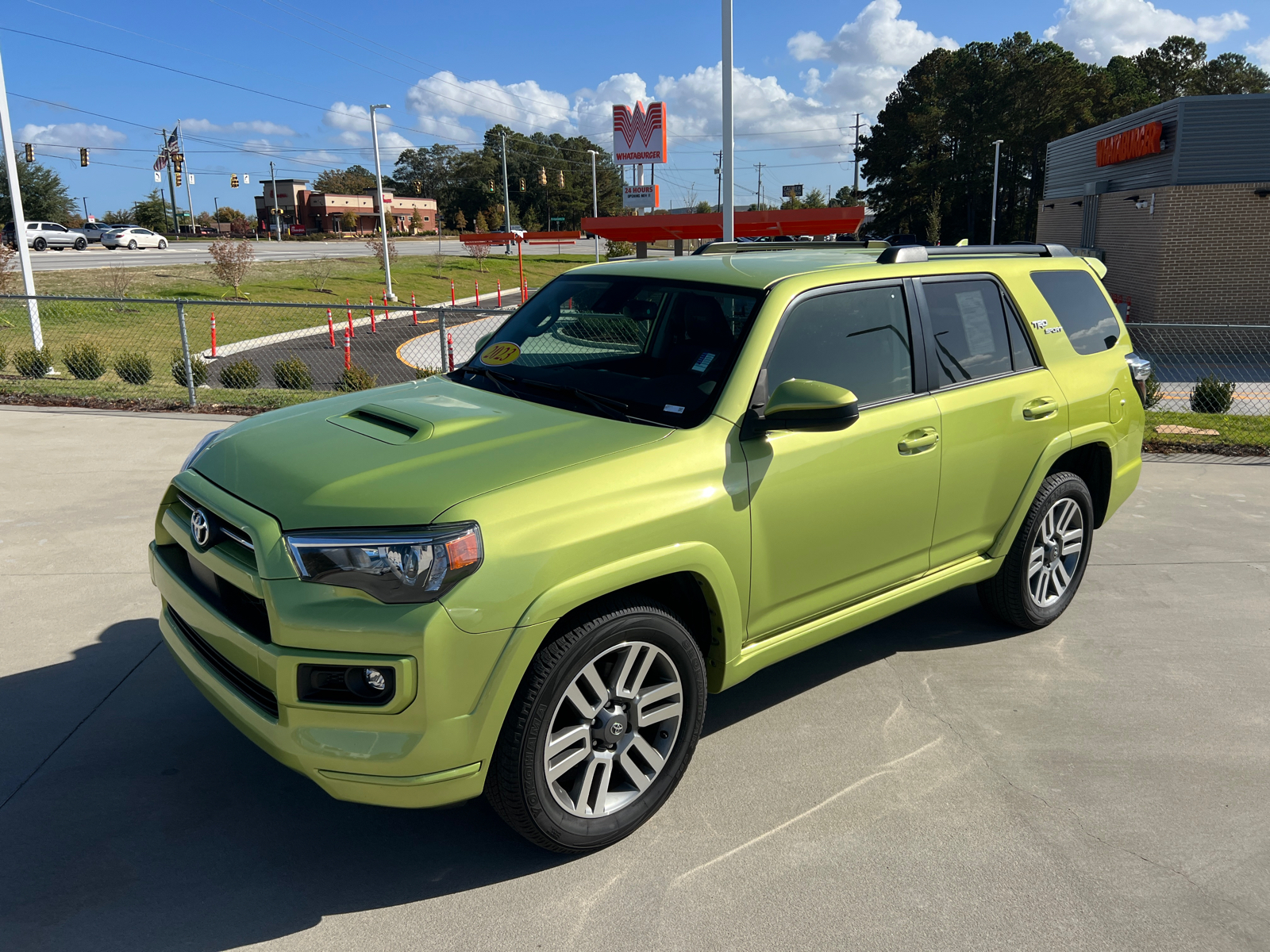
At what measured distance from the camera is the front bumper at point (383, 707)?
8.57ft

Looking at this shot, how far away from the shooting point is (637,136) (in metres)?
23.4

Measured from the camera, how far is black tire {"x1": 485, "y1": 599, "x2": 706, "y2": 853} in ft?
9.30

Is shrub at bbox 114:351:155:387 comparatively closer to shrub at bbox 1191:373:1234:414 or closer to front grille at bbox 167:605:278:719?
front grille at bbox 167:605:278:719

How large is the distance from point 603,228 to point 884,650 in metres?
10.1

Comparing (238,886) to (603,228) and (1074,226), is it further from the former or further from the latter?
(1074,226)

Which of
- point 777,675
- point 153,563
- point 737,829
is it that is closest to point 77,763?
point 153,563

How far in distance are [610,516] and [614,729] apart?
0.72 metres

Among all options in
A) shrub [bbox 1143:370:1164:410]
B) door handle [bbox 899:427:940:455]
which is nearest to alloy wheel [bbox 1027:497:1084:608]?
door handle [bbox 899:427:940:455]

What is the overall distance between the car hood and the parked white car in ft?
192

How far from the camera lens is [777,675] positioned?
4.48m

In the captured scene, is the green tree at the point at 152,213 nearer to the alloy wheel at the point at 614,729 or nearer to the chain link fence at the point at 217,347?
the chain link fence at the point at 217,347

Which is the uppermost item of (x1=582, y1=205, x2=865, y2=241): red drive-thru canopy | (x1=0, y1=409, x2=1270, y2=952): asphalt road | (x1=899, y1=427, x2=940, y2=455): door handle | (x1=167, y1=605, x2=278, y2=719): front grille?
(x1=582, y1=205, x2=865, y2=241): red drive-thru canopy

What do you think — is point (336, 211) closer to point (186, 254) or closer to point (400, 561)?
point (186, 254)

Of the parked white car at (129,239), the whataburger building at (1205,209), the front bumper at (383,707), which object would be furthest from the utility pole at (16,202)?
the parked white car at (129,239)
